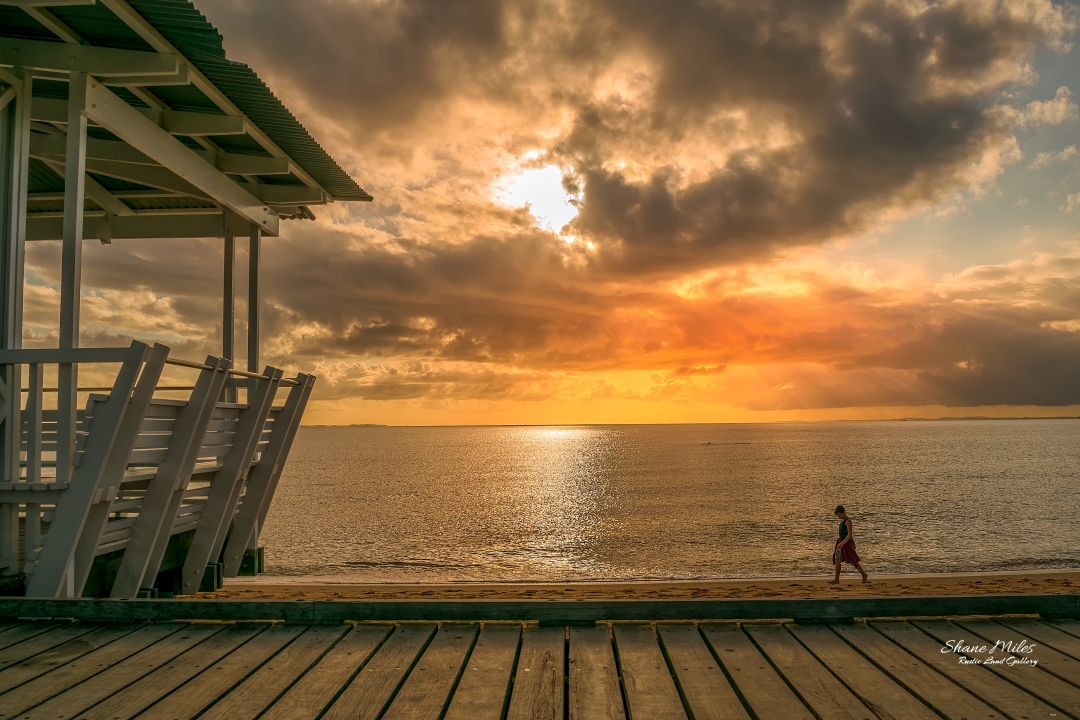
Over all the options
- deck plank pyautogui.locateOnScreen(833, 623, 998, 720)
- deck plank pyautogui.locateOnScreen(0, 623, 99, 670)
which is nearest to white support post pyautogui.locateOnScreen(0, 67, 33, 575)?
deck plank pyautogui.locateOnScreen(0, 623, 99, 670)

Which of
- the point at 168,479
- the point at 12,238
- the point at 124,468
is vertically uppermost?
the point at 12,238

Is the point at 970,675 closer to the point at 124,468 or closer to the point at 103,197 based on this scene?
the point at 124,468

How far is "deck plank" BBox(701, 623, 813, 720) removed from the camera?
3.38m

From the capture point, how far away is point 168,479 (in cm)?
819

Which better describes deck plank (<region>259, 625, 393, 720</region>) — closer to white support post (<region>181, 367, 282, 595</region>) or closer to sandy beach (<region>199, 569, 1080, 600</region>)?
white support post (<region>181, 367, 282, 595</region>)

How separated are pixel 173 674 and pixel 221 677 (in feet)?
0.83

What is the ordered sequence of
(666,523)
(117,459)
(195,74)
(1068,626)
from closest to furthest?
1. (1068,626)
2. (117,459)
3. (195,74)
4. (666,523)

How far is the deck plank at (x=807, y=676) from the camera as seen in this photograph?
3.39 metres

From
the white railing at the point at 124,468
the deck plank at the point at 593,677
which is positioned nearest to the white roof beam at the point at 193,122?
the white railing at the point at 124,468

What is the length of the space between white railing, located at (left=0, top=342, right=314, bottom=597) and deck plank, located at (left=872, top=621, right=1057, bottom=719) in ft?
19.7

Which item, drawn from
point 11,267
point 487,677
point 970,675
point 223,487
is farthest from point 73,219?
point 970,675

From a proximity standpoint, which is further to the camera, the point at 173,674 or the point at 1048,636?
the point at 1048,636

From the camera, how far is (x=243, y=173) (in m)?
11.1

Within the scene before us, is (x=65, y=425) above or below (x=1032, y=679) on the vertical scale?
above
